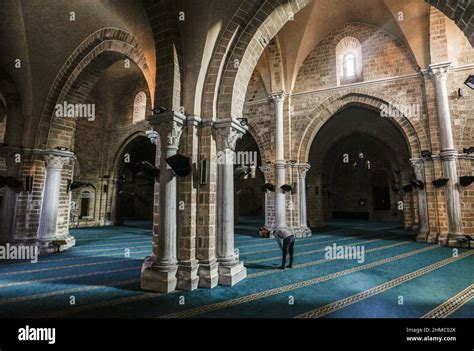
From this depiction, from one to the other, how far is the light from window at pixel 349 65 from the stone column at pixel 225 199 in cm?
864

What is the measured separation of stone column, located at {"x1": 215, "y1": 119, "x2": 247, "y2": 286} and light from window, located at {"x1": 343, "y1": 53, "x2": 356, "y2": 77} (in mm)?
8645

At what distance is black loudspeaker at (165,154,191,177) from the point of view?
4719 millimetres

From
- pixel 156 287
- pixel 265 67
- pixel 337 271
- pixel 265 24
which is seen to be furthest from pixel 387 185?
pixel 156 287

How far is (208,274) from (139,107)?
14388mm

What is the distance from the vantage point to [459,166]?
9.29 meters

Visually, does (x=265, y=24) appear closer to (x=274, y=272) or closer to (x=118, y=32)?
(x=118, y=32)

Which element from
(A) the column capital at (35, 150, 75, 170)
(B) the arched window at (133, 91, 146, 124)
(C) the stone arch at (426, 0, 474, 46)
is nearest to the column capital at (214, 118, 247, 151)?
(C) the stone arch at (426, 0, 474, 46)

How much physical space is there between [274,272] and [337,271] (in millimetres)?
1357

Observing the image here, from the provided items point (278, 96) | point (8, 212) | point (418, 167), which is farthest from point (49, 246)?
point (418, 167)

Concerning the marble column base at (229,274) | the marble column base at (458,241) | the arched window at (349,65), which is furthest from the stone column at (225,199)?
the arched window at (349,65)

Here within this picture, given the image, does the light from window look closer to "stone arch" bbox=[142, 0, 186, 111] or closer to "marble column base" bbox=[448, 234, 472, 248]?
"marble column base" bbox=[448, 234, 472, 248]

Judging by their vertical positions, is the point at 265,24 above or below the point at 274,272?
above

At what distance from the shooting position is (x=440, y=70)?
938cm

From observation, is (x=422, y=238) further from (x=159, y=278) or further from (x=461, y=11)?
(x=159, y=278)
